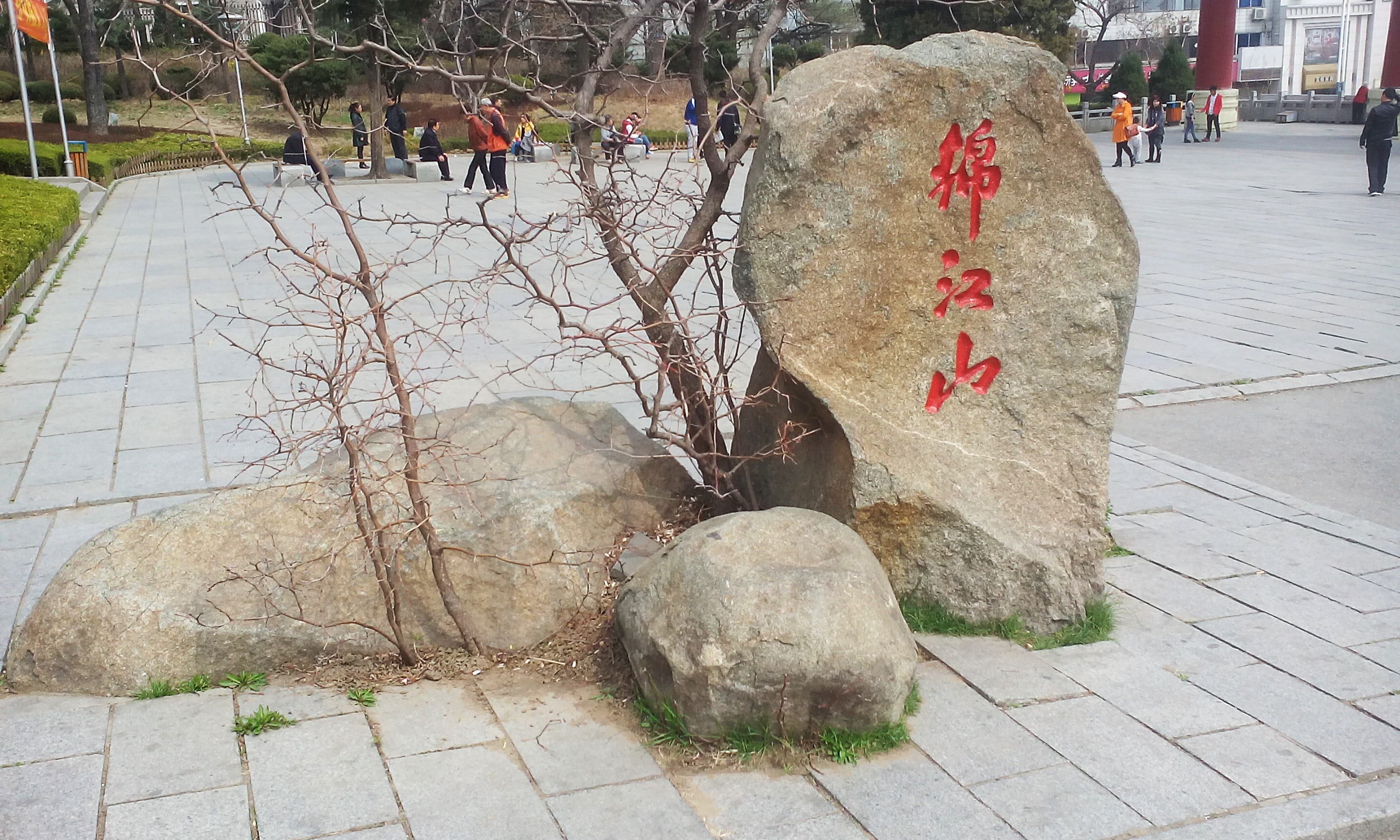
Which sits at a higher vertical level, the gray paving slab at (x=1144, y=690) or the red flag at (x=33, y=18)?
the red flag at (x=33, y=18)

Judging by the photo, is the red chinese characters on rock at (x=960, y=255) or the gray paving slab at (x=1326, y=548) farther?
the gray paving slab at (x=1326, y=548)

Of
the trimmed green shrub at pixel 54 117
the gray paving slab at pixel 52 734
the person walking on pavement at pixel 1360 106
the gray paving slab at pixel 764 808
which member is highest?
the trimmed green shrub at pixel 54 117

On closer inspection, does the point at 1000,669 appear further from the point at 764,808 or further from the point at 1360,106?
the point at 1360,106

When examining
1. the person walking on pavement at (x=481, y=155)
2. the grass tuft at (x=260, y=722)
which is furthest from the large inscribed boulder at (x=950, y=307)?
the person walking on pavement at (x=481, y=155)

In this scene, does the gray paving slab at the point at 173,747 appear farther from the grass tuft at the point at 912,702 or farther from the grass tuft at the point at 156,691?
the grass tuft at the point at 912,702

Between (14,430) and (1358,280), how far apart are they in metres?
10.3

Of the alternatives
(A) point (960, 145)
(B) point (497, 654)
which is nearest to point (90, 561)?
(B) point (497, 654)

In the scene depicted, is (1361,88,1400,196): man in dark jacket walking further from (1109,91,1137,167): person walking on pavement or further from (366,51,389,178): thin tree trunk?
(366,51,389,178): thin tree trunk

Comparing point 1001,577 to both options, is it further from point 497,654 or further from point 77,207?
point 77,207

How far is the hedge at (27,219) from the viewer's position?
999 cm

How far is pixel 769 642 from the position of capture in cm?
309

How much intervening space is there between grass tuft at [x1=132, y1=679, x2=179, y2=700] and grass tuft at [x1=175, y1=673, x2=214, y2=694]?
0.6 inches

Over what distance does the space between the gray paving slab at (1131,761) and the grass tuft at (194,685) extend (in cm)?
240

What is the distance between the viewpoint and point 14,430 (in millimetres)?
6523
